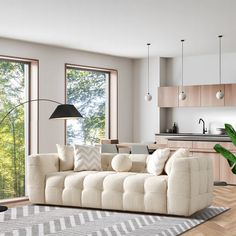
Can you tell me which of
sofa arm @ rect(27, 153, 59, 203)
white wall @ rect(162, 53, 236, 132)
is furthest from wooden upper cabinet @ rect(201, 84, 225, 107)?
sofa arm @ rect(27, 153, 59, 203)

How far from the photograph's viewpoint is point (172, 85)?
11.3m

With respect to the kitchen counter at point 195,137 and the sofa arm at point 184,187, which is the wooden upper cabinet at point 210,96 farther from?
the sofa arm at point 184,187

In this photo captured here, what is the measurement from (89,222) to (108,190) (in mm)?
806

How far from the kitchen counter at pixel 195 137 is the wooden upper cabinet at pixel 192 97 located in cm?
65

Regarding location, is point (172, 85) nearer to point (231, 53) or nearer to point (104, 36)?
point (231, 53)

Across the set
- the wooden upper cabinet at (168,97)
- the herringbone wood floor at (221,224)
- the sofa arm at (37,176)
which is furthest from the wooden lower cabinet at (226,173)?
the sofa arm at (37,176)

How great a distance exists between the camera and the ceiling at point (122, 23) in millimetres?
6078

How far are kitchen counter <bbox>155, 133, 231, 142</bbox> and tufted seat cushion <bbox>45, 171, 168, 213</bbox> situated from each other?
310 cm

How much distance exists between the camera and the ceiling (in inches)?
239

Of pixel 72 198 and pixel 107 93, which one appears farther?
pixel 107 93

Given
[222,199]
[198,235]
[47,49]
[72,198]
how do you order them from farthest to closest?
[47,49] < [222,199] < [72,198] < [198,235]

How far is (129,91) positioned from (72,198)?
4.90 m

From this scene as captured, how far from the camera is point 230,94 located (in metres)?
10.1

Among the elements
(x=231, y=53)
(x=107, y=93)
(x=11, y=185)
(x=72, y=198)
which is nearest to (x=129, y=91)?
(x=107, y=93)
